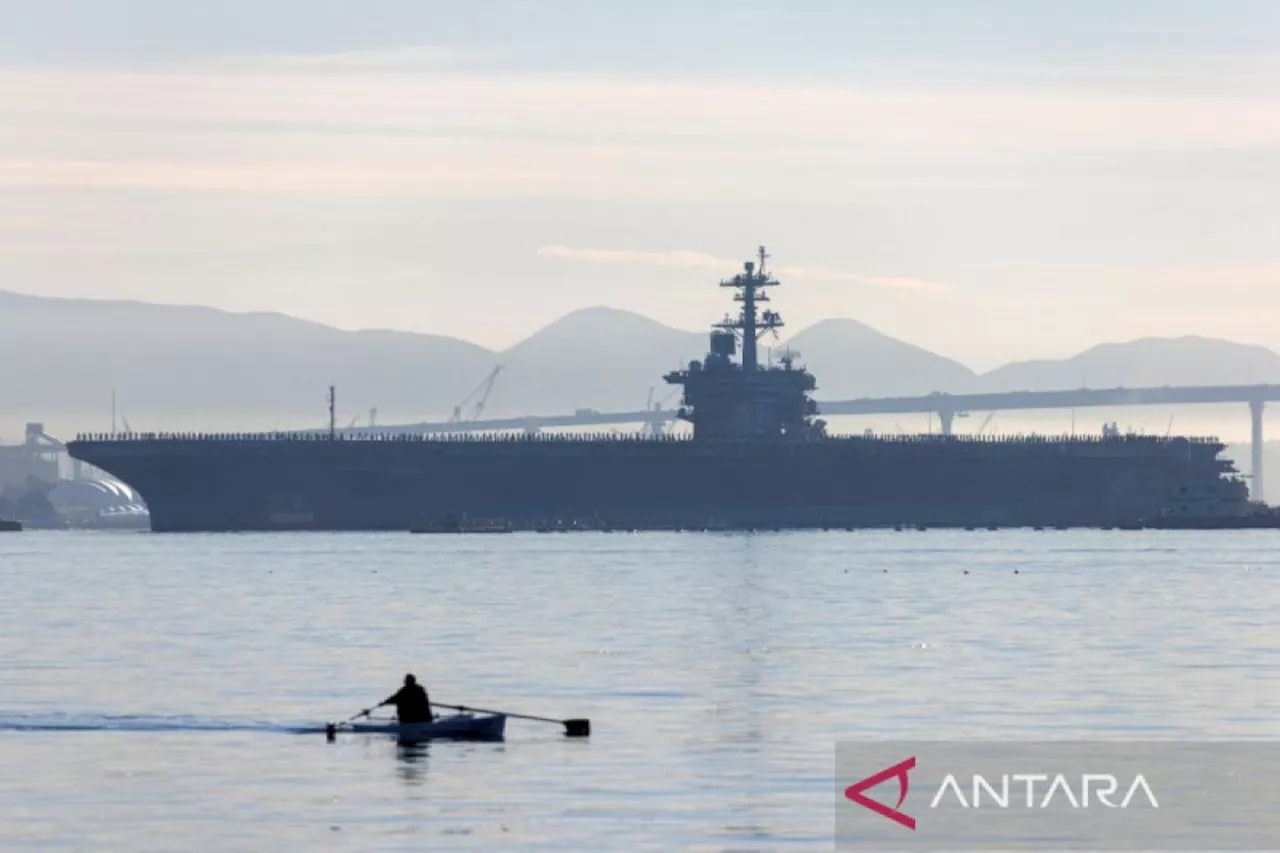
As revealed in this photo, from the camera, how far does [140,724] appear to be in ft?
135

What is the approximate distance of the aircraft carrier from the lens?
13900cm

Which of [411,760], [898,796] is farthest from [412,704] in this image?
[898,796]

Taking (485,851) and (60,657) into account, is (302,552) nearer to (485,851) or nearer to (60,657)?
(60,657)

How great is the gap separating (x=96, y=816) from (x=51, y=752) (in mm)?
6430

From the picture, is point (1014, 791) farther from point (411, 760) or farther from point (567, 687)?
point (567, 687)

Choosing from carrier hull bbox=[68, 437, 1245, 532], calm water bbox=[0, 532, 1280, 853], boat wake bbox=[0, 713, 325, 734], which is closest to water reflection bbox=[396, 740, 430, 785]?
calm water bbox=[0, 532, 1280, 853]

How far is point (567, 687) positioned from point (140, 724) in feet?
27.4

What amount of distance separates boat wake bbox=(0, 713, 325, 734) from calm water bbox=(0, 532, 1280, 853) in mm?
88

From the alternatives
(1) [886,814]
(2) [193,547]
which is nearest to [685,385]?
(2) [193,547]

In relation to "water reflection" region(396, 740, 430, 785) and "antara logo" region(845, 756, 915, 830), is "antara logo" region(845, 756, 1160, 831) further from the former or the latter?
"water reflection" region(396, 740, 430, 785)

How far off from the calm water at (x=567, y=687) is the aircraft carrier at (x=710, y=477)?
4351 cm

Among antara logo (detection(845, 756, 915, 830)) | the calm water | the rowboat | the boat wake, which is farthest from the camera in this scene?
the boat wake

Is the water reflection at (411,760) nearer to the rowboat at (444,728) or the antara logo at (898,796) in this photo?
the rowboat at (444,728)

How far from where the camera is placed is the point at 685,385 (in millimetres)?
144125
